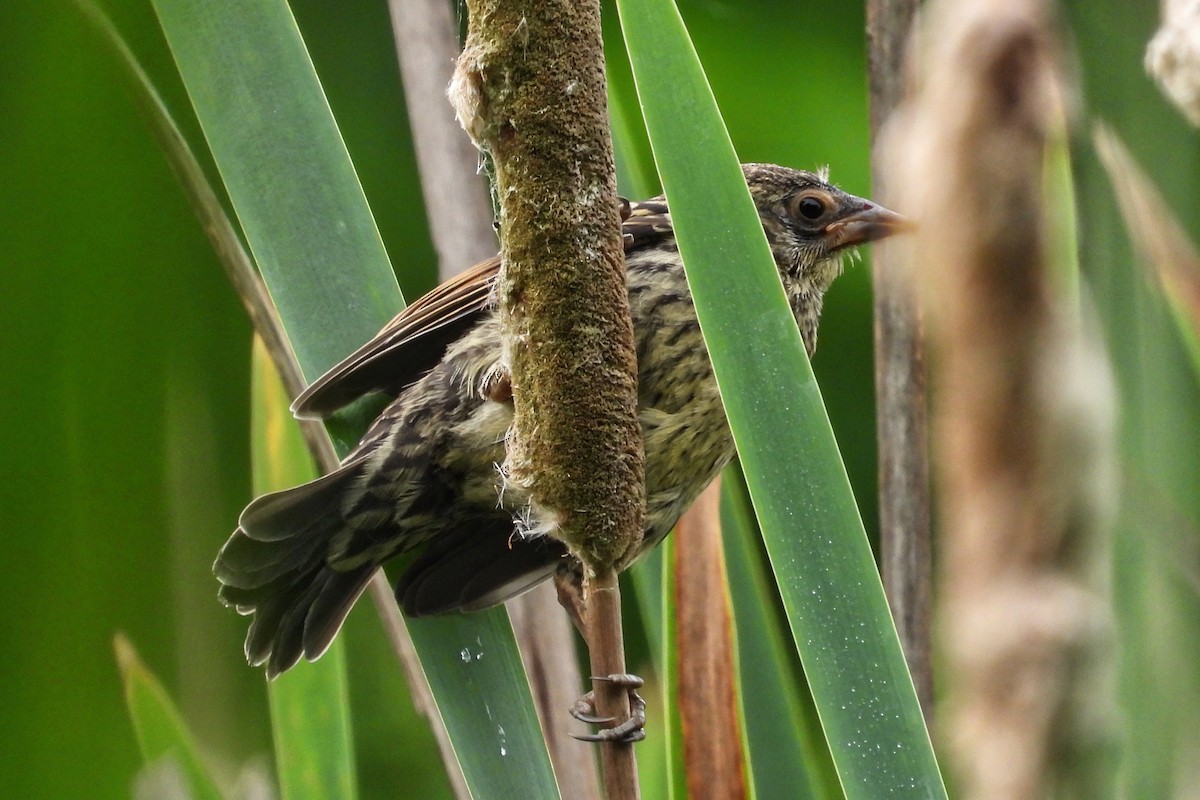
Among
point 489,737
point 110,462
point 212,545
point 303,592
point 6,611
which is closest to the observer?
point 489,737

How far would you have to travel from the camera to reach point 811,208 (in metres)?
2.10

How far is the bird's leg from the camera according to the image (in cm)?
97

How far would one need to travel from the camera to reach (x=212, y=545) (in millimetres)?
2062

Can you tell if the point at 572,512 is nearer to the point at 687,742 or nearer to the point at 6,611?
the point at 687,742

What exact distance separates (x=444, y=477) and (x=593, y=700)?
762 mm

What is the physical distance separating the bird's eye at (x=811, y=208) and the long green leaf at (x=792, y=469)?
1.14 metres

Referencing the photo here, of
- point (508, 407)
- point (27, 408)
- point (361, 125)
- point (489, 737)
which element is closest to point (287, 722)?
point (489, 737)

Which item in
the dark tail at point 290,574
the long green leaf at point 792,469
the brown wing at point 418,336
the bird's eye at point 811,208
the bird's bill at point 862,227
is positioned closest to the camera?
the long green leaf at point 792,469

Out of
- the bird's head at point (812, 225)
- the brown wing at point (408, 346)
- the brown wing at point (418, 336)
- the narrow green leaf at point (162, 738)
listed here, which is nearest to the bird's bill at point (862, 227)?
the bird's head at point (812, 225)

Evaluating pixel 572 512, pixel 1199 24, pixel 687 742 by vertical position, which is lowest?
pixel 687 742

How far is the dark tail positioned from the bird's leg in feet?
1.01

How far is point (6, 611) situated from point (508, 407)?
2.22 ft

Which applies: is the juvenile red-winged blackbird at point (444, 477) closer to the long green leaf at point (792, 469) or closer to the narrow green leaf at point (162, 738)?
Answer: the narrow green leaf at point (162, 738)

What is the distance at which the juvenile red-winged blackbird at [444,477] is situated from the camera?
1580mm
